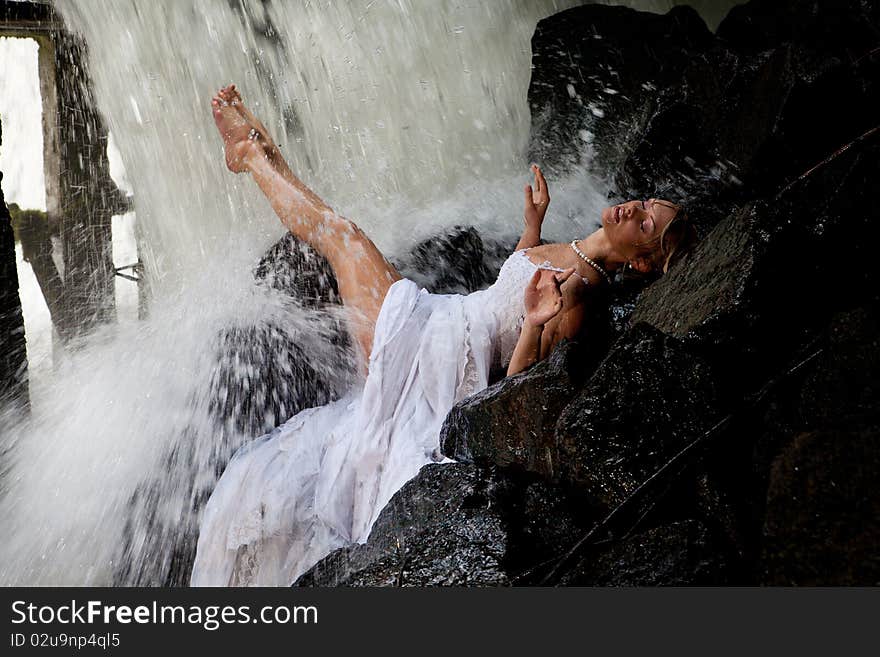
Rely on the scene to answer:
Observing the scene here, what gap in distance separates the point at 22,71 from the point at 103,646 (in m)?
6.67

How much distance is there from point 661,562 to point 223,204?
701 centimetres

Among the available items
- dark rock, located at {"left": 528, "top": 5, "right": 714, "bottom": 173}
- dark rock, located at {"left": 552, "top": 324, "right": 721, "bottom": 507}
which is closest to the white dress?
dark rock, located at {"left": 552, "top": 324, "right": 721, "bottom": 507}

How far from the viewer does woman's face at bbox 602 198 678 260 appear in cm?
324

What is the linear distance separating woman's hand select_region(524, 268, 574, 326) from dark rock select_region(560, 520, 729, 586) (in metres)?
0.88

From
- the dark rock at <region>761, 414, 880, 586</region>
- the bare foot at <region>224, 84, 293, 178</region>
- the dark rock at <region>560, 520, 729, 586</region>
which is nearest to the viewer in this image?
the dark rock at <region>761, 414, 880, 586</region>

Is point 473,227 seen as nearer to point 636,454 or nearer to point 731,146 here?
point 731,146

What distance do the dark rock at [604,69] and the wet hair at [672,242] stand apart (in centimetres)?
184

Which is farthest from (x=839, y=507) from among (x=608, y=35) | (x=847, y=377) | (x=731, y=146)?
(x=608, y=35)

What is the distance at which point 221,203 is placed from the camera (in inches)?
321

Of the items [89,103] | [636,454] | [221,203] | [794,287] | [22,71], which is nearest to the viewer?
[636,454]

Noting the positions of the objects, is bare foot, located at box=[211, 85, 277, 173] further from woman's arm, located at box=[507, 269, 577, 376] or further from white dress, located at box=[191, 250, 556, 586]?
woman's arm, located at box=[507, 269, 577, 376]

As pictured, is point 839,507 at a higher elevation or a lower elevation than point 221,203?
lower

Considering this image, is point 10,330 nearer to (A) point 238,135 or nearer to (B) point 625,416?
(A) point 238,135

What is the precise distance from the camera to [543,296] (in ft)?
9.08
